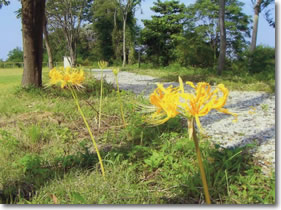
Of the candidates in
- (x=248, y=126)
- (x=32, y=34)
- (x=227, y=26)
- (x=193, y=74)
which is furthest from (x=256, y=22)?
(x=32, y=34)

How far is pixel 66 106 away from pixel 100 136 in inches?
27.5

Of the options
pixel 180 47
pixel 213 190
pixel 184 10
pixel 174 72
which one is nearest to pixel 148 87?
pixel 174 72

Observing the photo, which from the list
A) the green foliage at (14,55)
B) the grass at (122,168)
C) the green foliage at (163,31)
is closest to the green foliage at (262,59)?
the green foliage at (163,31)

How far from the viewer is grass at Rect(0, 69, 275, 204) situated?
110 centimetres

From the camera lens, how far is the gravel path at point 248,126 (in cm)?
146

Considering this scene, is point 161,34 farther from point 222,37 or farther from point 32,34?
point 32,34

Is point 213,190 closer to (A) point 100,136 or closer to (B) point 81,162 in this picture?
(B) point 81,162

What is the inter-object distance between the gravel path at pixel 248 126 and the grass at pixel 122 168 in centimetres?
12

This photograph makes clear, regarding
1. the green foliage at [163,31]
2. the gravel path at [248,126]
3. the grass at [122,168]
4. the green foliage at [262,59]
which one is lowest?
the grass at [122,168]

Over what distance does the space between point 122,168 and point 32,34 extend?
2.49m

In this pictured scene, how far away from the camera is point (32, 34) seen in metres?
3.04

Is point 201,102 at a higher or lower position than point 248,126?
higher

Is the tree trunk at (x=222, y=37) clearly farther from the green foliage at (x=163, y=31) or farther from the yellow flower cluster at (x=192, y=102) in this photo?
the yellow flower cluster at (x=192, y=102)

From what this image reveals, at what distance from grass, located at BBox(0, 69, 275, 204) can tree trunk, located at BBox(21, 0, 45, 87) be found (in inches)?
41.2
